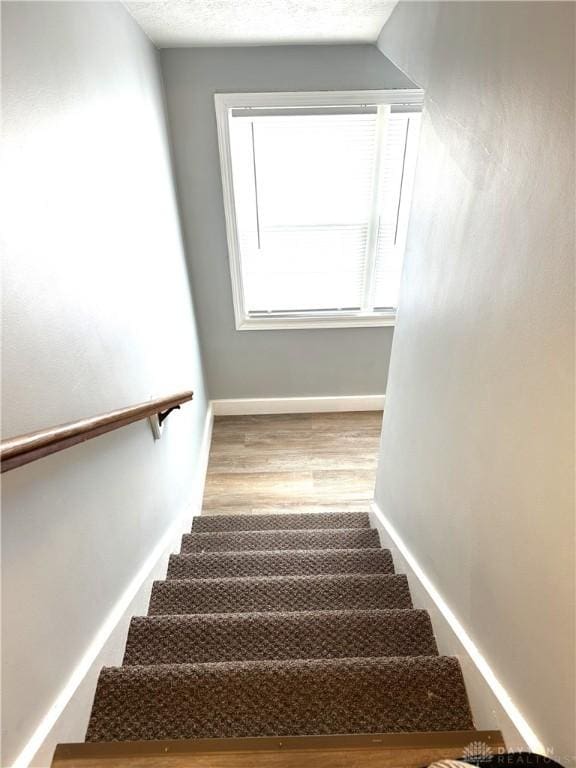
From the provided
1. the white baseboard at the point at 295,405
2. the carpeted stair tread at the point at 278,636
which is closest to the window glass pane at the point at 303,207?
the white baseboard at the point at 295,405

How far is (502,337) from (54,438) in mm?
938

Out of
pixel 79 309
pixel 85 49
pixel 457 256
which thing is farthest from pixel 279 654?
pixel 85 49

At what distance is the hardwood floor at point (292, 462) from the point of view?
10.8 feet

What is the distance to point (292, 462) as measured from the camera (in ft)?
11.9

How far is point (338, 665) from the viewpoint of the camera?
1274 millimetres

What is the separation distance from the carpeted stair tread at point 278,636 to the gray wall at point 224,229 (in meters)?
2.45

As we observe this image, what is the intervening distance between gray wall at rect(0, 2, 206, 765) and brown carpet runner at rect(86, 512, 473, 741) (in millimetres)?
176

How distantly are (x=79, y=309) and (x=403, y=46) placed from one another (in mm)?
1578

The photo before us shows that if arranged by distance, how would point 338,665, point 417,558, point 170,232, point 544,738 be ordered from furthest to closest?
point 170,232 → point 417,558 → point 338,665 → point 544,738

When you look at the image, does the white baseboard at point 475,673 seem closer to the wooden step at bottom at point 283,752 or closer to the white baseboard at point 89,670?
the wooden step at bottom at point 283,752

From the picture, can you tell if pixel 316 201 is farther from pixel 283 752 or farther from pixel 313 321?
pixel 283 752

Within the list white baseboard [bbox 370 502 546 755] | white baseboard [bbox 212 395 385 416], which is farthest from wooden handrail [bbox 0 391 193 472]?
white baseboard [bbox 212 395 385 416]

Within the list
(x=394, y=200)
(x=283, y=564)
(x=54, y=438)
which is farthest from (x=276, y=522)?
(x=394, y=200)

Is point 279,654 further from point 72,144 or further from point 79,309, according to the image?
point 72,144
